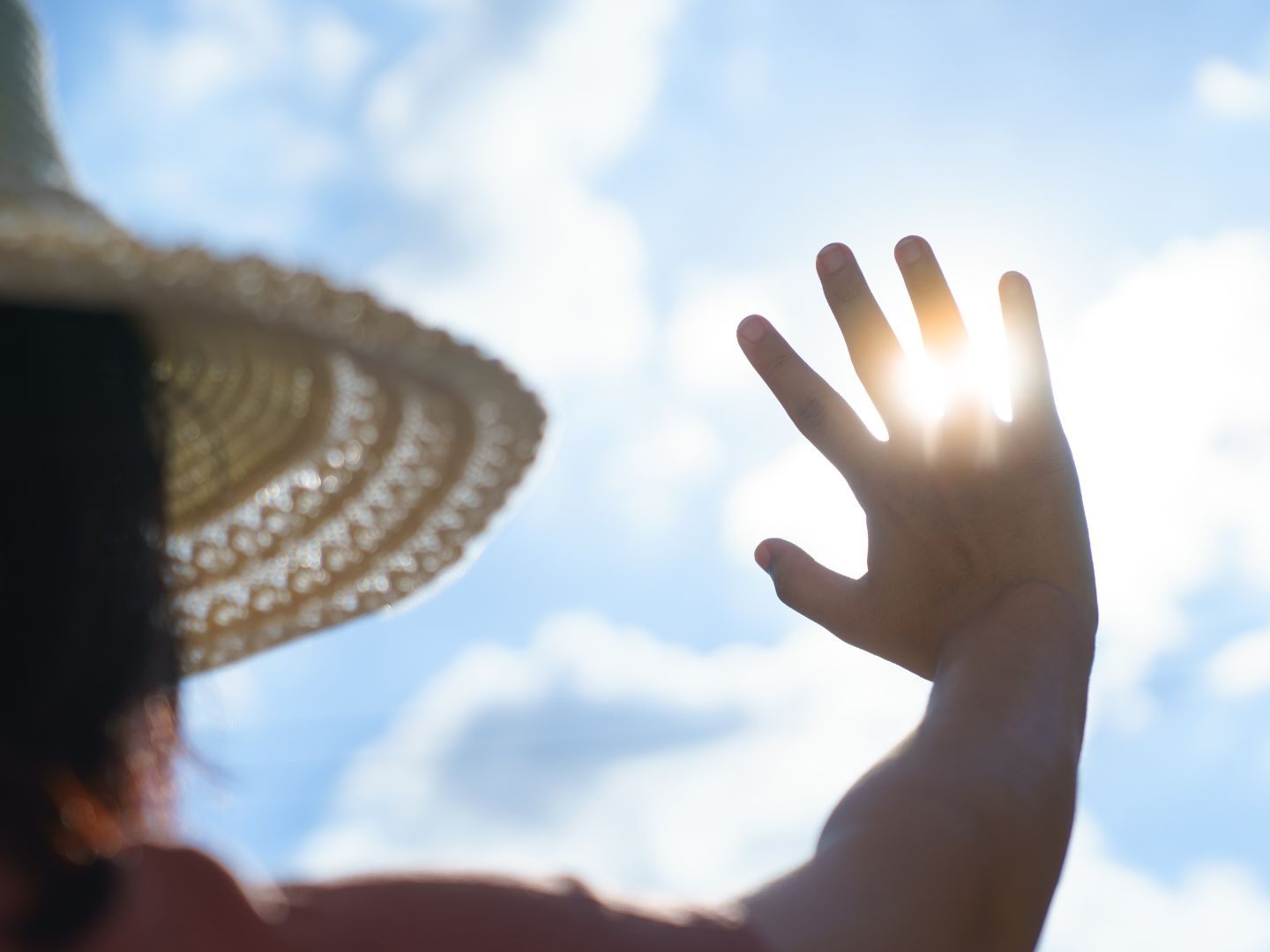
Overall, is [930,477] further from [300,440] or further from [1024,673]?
[300,440]

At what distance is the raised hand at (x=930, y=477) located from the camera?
1.80 m

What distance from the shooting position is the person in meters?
1.13

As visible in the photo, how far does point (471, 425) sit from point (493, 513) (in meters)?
0.22

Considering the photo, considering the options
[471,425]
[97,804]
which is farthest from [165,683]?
[471,425]

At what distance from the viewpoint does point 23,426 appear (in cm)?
123

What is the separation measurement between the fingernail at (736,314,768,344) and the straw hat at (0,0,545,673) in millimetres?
472

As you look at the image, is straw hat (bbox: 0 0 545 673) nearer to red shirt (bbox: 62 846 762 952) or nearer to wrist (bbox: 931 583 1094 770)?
red shirt (bbox: 62 846 762 952)

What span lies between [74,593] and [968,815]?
3.27 ft

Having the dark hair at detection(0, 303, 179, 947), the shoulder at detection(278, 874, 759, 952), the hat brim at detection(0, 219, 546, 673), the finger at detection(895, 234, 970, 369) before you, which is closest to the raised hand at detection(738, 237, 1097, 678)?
the finger at detection(895, 234, 970, 369)

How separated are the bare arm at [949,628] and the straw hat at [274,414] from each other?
1.84 feet

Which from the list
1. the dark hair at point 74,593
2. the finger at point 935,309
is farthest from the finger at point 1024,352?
the dark hair at point 74,593

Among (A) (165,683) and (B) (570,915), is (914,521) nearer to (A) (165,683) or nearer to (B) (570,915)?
(B) (570,915)

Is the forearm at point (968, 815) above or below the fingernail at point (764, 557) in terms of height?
below

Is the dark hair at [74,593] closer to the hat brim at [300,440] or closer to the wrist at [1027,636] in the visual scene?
the hat brim at [300,440]
